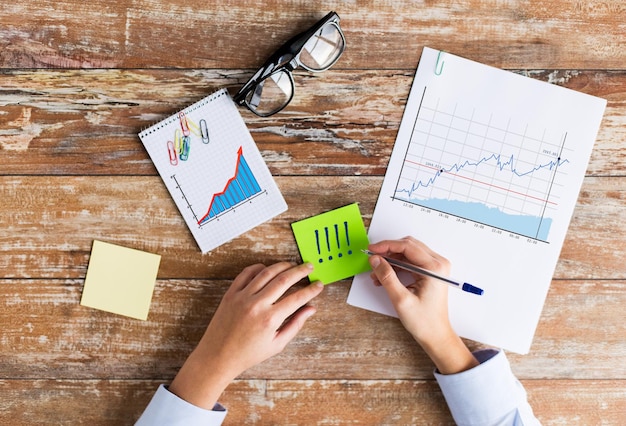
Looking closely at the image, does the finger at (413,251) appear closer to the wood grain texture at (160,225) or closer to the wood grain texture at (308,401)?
the wood grain texture at (160,225)

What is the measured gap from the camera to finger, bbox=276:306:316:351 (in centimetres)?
100

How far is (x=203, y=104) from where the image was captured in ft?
3.35

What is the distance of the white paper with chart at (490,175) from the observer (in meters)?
1.03

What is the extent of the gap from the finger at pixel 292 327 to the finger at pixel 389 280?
0.49 feet

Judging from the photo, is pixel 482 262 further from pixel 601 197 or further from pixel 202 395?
pixel 202 395

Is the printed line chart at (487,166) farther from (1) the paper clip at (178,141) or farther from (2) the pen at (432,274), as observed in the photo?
(1) the paper clip at (178,141)

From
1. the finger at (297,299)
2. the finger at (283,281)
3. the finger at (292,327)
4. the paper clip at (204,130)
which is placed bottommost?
the finger at (292,327)

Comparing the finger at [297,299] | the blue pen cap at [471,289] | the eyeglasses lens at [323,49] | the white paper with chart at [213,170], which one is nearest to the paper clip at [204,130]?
the white paper with chart at [213,170]

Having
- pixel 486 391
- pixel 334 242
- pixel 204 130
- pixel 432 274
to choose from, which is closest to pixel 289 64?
pixel 204 130

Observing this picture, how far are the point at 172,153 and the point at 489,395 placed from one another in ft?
2.49

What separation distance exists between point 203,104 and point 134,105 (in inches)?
5.4

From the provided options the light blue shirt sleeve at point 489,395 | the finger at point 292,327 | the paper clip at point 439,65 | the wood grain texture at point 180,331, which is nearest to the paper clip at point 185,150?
the wood grain texture at point 180,331

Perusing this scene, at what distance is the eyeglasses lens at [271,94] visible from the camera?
1.01 metres

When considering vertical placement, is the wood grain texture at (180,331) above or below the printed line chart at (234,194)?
below
